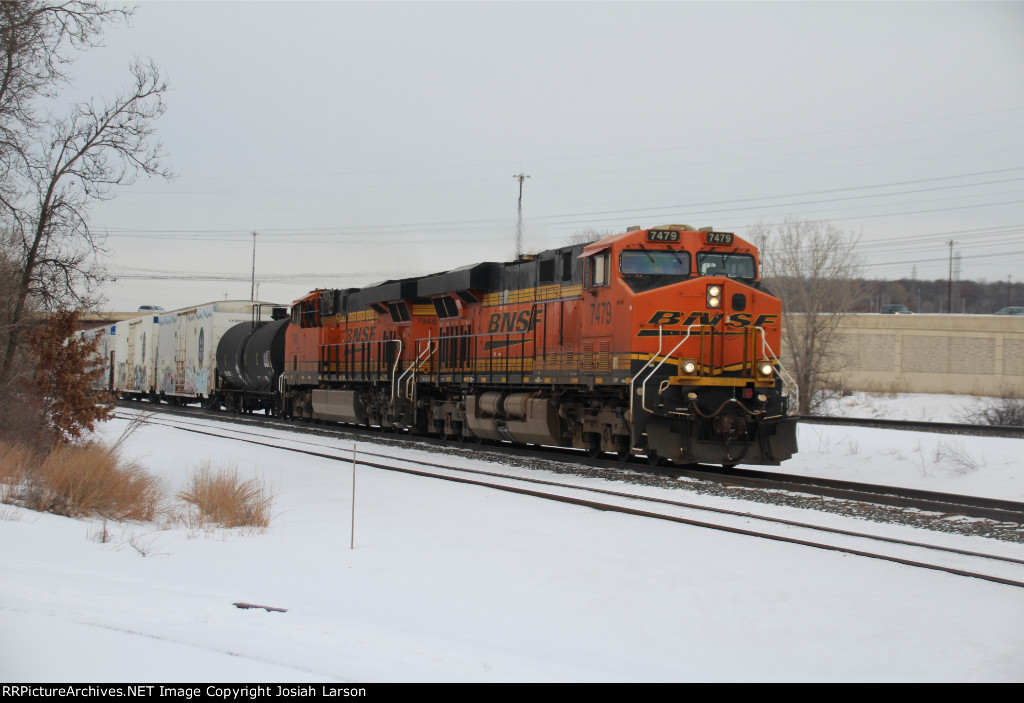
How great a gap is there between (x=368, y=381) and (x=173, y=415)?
1049 centimetres

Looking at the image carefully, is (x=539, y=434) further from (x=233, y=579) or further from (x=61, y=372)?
(x=233, y=579)

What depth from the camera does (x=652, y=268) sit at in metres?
14.6

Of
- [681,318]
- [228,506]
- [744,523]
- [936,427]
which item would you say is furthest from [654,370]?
[936,427]

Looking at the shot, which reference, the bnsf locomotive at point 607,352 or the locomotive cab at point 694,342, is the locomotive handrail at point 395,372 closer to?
the bnsf locomotive at point 607,352

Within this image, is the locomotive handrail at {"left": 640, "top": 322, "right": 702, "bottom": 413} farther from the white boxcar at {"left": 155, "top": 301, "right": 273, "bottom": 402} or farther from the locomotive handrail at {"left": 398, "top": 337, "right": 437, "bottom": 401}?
the white boxcar at {"left": 155, "top": 301, "right": 273, "bottom": 402}

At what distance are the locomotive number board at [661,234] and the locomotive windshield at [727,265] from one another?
540 millimetres

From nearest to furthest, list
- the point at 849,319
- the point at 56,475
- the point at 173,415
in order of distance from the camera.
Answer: the point at 56,475, the point at 173,415, the point at 849,319

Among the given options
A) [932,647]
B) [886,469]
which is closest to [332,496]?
[932,647]

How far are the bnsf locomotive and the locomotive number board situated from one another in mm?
22

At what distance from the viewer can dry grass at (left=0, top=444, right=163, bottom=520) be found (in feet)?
32.5

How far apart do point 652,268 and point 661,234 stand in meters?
0.61

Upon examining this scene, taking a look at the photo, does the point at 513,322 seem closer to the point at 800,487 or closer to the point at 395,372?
the point at 395,372

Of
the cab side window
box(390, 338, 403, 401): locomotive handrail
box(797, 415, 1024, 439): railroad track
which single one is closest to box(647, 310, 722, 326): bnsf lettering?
the cab side window
